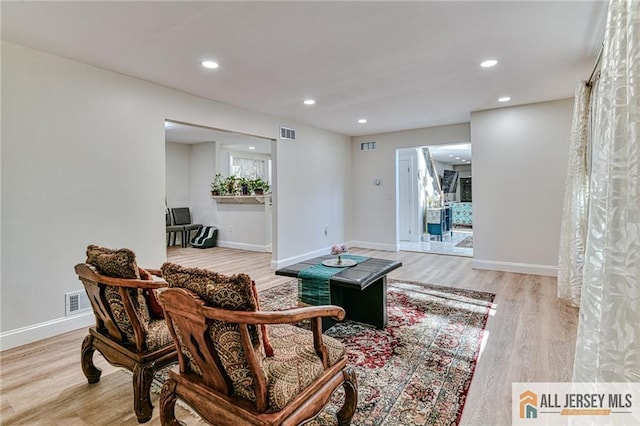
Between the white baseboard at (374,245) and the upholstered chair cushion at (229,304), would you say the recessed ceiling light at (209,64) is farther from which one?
the white baseboard at (374,245)

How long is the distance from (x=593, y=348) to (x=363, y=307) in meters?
2.04

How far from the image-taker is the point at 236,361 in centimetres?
123

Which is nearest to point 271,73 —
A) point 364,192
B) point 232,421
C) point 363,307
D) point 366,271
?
point 366,271

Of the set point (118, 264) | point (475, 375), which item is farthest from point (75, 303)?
point (475, 375)

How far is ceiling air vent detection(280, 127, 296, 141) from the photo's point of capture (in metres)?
5.15

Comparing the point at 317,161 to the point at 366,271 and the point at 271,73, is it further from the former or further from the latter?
the point at 366,271

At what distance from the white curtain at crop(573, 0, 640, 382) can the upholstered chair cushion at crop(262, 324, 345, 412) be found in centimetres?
96

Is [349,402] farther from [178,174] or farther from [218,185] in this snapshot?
[178,174]

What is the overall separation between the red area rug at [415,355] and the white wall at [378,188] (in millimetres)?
2937

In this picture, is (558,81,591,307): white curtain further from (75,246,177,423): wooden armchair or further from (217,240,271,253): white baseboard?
(217,240,271,253): white baseboard

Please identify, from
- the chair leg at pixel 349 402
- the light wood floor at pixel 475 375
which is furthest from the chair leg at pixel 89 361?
the chair leg at pixel 349 402

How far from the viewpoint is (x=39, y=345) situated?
2598 millimetres

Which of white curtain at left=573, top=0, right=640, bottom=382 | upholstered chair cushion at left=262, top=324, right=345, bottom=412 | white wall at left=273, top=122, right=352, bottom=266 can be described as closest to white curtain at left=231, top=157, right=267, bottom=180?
white wall at left=273, top=122, right=352, bottom=266

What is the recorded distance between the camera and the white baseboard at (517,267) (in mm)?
4430
